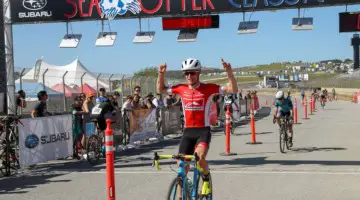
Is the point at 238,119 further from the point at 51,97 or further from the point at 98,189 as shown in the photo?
the point at 98,189

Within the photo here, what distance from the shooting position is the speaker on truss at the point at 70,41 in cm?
1973

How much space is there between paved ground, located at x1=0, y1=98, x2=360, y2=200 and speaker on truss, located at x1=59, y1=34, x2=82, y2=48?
257 inches

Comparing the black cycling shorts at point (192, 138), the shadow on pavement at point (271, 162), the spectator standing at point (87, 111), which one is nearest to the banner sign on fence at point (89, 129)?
the spectator standing at point (87, 111)

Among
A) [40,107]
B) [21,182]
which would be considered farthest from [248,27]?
[21,182]

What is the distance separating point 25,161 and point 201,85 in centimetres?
643

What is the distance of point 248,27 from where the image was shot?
1867 centimetres

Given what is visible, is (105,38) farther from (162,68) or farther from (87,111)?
(162,68)

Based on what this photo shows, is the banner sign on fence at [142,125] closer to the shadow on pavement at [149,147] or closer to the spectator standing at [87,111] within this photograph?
the shadow on pavement at [149,147]

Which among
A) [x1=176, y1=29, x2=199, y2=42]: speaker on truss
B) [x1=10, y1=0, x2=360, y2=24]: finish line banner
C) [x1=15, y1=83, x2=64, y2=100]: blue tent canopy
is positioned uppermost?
[x1=10, y1=0, x2=360, y2=24]: finish line banner

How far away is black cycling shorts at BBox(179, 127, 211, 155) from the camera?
6414mm

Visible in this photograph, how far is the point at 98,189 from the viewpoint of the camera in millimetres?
9078

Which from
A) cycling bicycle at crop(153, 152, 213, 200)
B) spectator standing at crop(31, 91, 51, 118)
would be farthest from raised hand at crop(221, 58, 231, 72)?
spectator standing at crop(31, 91, 51, 118)

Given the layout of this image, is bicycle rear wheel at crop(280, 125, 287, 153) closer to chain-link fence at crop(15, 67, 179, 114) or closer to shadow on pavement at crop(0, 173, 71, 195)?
shadow on pavement at crop(0, 173, 71, 195)

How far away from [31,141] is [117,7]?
8003 millimetres
